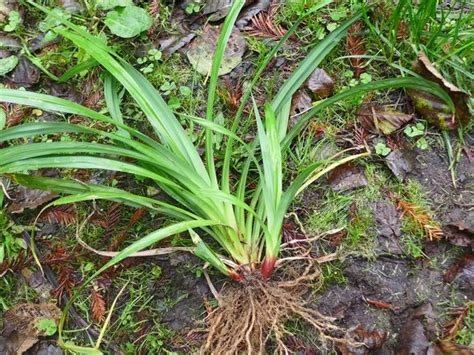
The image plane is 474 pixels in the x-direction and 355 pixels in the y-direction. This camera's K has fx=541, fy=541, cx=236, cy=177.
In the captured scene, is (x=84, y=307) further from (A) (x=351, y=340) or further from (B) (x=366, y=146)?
(B) (x=366, y=146)

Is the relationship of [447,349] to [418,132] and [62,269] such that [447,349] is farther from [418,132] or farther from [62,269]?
[62,269]

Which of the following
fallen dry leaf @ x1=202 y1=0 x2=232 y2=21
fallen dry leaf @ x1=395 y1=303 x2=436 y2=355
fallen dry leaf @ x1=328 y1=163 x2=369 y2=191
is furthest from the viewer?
fallen dry leaf @ x1=202 y1=0 x2=232 y2=21

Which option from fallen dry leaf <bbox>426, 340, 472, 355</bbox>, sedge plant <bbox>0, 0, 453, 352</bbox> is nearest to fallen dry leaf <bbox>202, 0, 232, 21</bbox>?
sedge plant <bbox>0, 0, 453, 352</bbox>

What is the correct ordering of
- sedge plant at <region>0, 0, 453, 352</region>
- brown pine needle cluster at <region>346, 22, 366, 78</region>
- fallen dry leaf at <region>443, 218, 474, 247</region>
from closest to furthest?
1. sedge plant at <region>0, 0, 453, 352</region>
2. fallen dry leaf at <region>443, 218, 474, 247</region>
3. brown pine needle cluster at <region>346, 22, 366, 78</region>

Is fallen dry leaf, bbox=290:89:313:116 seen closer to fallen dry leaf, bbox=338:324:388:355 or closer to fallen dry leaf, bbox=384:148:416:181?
fallen dry leaf, bbox=384:148:416:181

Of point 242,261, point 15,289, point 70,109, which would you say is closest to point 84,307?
point 15,289

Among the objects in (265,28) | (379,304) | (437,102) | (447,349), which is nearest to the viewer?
(447,349)

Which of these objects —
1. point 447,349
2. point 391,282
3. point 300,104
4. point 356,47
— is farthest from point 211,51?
point 447,349
